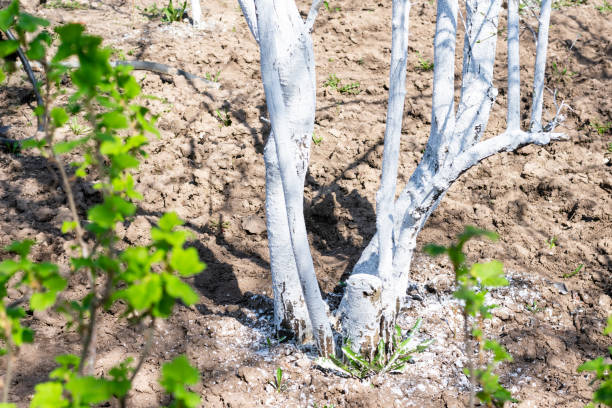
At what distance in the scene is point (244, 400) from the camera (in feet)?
8.34

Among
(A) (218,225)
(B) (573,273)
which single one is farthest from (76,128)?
(B) (573,273)

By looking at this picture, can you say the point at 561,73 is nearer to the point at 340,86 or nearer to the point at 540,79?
the point at 340,86

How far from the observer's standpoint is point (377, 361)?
266 cm

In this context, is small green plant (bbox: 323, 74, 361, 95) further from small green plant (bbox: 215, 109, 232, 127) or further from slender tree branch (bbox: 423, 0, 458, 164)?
slender tree branch (bbox: 423, 0, 458, 164)

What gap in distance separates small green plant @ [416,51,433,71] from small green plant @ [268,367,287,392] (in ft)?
12.5

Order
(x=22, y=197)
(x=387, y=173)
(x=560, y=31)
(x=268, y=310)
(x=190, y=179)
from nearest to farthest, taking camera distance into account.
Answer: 1. (x=387, y=173)
2. (x=268, y=310)
3. (x=22, y=197)
4. (x=190, y=179)
5. (x=560, y=31)

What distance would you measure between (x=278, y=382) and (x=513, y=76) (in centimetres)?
208

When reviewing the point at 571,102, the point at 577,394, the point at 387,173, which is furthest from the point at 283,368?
the point at 571,102

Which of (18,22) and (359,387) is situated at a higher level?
(18,22)

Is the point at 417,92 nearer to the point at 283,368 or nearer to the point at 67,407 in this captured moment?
the point at 283,368

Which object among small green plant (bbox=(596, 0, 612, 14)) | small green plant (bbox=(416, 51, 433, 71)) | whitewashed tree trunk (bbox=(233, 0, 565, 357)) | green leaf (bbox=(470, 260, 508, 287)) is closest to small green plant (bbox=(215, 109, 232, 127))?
whitewashed tree trunk (bbox=(233, 0, 565, 357))

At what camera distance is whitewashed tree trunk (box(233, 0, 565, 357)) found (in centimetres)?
227

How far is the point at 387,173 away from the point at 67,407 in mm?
1772

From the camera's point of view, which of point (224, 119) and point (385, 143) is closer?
point (385, 143)
